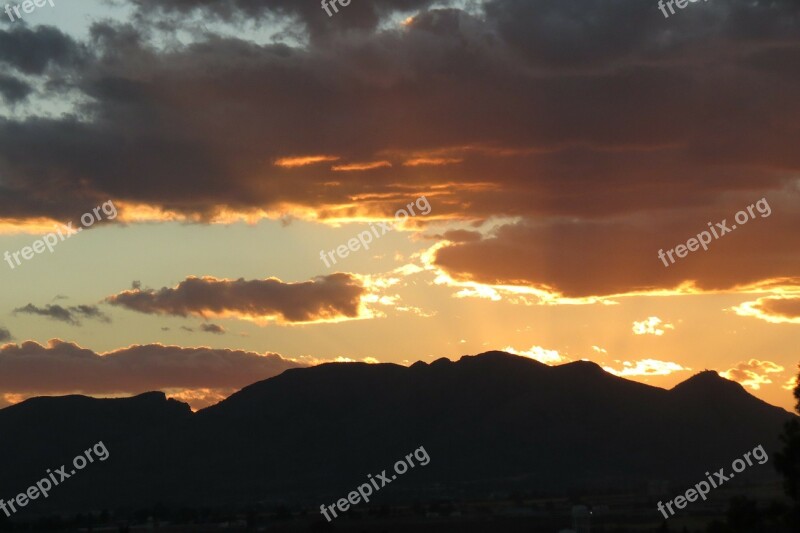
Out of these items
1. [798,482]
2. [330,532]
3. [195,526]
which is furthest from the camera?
[195,526]

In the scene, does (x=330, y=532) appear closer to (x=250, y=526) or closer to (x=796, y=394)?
(x=250, y=526)

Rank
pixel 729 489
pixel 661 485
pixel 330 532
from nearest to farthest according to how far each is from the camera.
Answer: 1. pixel 330 532
2. pixel 729 489
3. pixel 661 485

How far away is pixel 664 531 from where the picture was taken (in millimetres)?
91188

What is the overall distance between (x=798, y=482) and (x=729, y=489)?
5204 inches

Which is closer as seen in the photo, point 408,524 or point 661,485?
point 408,524

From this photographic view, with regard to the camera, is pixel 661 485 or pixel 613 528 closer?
pixel 613 528

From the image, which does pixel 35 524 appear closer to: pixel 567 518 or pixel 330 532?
pixel 330 532

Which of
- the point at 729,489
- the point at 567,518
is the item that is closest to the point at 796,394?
the point at 567,518

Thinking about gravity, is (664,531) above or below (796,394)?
below

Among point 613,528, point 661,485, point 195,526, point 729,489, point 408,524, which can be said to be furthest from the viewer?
point 661,485

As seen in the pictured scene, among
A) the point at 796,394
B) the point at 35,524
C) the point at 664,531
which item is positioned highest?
the point at 35,524

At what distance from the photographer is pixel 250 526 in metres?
151

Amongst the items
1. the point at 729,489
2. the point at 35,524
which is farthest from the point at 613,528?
the point at 35,524

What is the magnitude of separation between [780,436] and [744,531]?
476 cm
